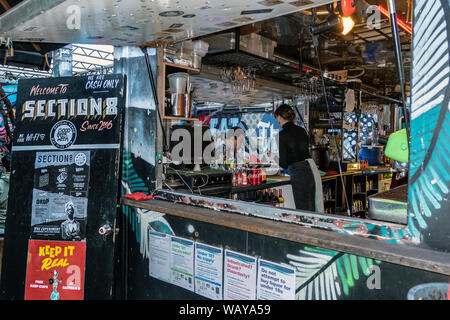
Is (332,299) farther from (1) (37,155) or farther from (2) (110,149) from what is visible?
(1) (37,155)

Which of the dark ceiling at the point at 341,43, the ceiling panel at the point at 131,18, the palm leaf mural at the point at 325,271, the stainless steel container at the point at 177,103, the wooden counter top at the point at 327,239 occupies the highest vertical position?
the dark ceiling at the point at 341,43

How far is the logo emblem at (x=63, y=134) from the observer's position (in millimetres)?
2592

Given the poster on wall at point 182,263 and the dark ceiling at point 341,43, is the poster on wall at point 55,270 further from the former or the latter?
the dark ceiling at point 341,43

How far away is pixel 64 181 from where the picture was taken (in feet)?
8.38

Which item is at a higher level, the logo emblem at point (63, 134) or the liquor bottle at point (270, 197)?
the logo emblem at point (63, 134)

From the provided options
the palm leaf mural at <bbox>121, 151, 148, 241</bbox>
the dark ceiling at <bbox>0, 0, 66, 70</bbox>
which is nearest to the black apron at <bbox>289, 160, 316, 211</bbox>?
the palm leaf mural at <bbox>121, 151, 148, 241</bbox>

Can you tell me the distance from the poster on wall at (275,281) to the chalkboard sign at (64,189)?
3.87ft

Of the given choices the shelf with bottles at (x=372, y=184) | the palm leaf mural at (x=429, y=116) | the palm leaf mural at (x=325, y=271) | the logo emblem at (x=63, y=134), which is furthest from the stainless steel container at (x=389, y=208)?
the shelf with bottles at (x=372, y=184)

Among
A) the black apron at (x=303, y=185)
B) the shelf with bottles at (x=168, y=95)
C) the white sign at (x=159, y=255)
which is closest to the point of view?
the white sign at (x=159, y=255)

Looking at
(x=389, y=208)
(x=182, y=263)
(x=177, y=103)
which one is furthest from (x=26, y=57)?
(x=389, y=208)

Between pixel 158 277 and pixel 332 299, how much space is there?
4.53 ft

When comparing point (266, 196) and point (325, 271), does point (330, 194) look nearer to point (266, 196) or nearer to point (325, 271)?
point (266, 196)

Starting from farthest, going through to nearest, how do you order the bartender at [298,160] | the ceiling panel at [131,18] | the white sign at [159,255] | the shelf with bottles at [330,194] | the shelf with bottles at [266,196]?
the shelf with bottles at [330,194], the shelf with bottles at [266,196], the bartender at [298,160], the white sign at [159,255], the ceiling panel at [131,18]

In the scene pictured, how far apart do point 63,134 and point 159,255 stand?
120 centimetres
